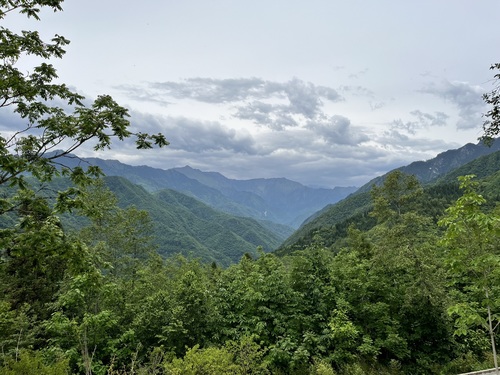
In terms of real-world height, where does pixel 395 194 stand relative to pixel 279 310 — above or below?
above

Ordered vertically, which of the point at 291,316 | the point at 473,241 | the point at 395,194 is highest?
the point at 395,194

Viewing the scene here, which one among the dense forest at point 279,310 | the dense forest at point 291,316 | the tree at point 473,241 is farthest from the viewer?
the dense forest at point 291,316

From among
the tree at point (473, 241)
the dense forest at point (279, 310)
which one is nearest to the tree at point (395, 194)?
the dense forest at point (279, 310)

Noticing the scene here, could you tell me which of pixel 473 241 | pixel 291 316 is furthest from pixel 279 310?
pixel 473 241

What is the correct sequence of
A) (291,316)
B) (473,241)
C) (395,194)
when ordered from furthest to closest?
(395,194) < (291,316) < (473,241)

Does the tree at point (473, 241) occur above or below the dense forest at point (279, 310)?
above

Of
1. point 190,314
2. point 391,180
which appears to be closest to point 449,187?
point 391,180

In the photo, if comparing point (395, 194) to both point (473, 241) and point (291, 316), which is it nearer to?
point (291, 316)

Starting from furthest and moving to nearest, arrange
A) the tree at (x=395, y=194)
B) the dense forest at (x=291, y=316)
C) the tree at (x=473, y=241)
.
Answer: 1. the tree at (x=395, y=194)
2. the dense forest at (x=291, y=316)
3. the tree at (x=473, y=241)

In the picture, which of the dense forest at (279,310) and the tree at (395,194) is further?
the tree at (395,194)

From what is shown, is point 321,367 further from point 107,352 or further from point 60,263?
point 60,263

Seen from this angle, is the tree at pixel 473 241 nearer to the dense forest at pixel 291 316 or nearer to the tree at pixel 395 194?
the dense forest at pixel 291 316

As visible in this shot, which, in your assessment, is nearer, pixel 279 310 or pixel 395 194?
pixel 279 310

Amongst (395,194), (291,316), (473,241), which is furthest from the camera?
(395,194)
